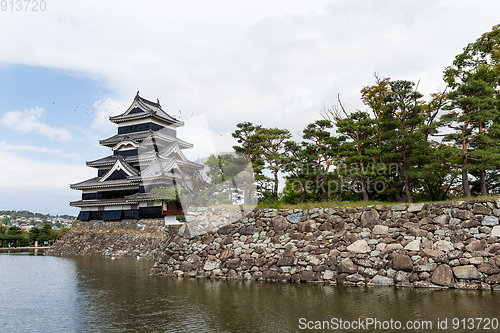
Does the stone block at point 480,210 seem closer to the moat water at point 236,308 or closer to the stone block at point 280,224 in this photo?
the moat water at point 236,308

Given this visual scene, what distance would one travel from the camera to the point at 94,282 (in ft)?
40.8

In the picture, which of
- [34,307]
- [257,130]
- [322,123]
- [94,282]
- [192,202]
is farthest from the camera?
[257,130]

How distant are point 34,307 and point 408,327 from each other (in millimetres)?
9319

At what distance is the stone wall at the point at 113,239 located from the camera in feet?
84.4

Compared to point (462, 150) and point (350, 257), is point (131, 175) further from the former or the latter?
point (462, 150)

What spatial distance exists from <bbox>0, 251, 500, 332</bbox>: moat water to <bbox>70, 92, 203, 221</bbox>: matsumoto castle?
16.3 metres

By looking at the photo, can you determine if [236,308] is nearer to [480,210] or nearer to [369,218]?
[369,218]

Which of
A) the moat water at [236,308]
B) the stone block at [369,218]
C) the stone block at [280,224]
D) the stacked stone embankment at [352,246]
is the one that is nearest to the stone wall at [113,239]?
the stacked stone embankment at [352,246]

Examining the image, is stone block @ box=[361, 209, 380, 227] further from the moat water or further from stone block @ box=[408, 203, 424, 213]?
the moat water

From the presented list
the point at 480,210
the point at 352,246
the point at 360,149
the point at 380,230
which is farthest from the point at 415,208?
the point at 360,149

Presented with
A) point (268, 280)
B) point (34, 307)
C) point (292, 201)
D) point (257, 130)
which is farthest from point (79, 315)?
point (257, 130)

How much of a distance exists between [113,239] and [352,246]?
23.1 meters

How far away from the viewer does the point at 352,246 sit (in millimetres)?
10844

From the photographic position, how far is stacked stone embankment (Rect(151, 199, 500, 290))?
31.4 ft
